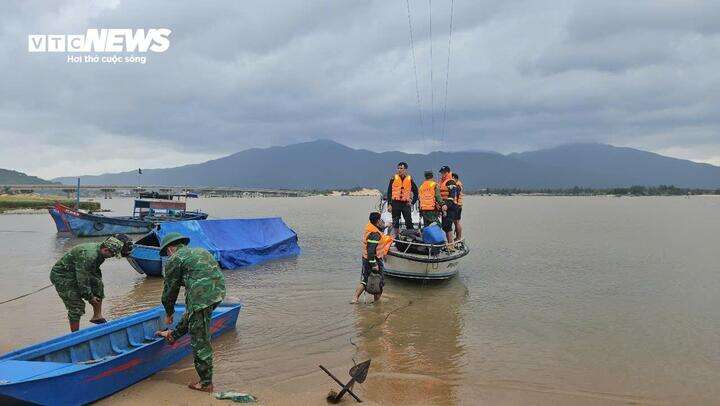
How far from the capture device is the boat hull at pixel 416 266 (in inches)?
525

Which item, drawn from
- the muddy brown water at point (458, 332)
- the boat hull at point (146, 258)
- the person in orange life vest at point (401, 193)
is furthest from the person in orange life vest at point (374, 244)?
the boat hull at point (146, 258)

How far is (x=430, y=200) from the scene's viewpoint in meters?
14.0

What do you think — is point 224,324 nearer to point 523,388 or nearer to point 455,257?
point 523,388

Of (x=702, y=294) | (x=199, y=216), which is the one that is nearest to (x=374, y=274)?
(x=702, y=294)

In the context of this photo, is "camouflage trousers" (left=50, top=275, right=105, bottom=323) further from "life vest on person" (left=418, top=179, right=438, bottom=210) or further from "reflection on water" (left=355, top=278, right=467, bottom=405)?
"life vest on person" (left=418, top=179, right=438, bottom=210)

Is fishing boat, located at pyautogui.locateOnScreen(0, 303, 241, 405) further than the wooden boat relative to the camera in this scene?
No

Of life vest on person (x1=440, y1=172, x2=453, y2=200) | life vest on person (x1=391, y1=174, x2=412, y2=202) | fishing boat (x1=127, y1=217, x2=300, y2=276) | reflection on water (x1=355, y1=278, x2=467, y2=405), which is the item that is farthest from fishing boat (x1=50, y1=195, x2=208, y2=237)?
reflection on water (x1=355, y1=278, x2=467, y2=405)

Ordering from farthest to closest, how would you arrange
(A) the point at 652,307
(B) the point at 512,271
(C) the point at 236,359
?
(B) the point at 512,271 < (A) the point at 652,307 < (C) the point at 236,359

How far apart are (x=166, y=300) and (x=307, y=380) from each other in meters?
2.42

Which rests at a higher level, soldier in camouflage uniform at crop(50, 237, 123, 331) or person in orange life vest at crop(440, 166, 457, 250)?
person in orange life vest at crop(440, 166, 457, 250)

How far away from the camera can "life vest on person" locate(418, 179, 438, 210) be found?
14.0 meters

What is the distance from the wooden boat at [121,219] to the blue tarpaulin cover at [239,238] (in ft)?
48.3

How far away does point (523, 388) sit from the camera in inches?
274

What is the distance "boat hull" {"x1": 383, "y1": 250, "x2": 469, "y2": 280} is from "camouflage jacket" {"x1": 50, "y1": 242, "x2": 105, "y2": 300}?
794 cm
